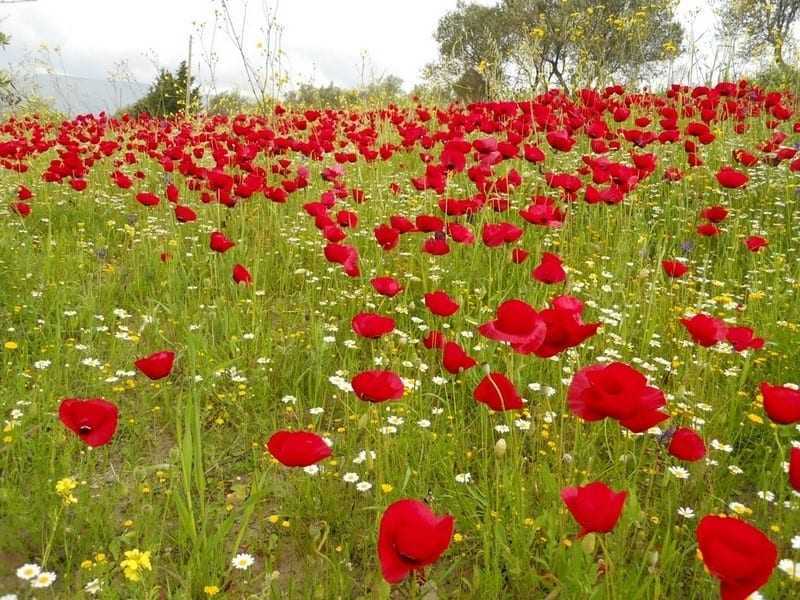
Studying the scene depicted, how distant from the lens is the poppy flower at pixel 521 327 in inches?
62.0

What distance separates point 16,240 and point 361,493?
3.42 meters

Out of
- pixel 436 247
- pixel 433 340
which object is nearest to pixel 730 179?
pixel 436 247

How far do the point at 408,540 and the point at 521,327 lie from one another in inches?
25.8

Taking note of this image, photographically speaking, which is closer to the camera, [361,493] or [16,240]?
[361,493]

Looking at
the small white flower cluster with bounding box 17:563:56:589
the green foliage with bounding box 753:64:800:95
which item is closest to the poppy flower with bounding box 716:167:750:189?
the small white flower cluster with bounding box 17:563:56:589

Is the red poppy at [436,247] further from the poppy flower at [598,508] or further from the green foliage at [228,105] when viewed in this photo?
the green foliage at [228,105]

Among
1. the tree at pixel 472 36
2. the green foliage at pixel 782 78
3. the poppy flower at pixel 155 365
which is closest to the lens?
the poppy flower at pixel 155 365

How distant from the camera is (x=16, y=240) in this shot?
4.31m

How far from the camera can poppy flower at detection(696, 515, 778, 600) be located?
3.39 ft

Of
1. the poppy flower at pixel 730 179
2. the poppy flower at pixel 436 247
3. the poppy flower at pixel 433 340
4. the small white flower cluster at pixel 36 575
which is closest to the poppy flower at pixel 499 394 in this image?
the poppy flower at pixel 433 340

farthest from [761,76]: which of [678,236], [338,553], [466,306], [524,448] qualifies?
[338,553]

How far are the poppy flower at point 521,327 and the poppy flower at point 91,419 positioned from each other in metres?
0.99

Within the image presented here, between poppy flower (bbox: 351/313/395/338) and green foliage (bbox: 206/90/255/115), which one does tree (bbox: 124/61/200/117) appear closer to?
green foliage (bbox: 206/90/255/115)

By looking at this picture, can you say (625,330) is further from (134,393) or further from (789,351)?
(134,393)
